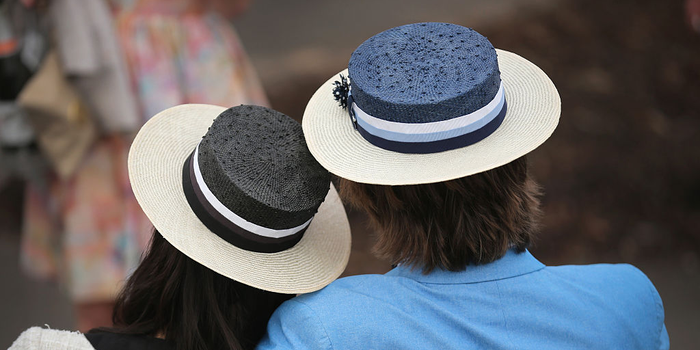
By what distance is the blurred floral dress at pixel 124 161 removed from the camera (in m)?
2.48

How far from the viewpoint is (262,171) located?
47.2 inches

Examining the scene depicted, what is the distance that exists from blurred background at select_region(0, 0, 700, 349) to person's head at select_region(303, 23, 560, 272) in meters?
2.41

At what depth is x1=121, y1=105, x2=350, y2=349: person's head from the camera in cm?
119

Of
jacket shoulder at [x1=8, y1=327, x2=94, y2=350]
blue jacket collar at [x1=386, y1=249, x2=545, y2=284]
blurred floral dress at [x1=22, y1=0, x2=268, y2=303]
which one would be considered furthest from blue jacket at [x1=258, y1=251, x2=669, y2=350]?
blurred floral dress at [x1=22, y1=0, x2=268, y2=303]

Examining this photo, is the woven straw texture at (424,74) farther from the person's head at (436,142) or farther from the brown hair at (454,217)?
the brown hair at (454,217)

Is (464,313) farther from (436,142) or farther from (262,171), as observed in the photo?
(262,171)

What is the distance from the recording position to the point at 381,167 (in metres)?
1.12

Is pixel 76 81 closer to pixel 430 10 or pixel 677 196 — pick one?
pixel 430 10

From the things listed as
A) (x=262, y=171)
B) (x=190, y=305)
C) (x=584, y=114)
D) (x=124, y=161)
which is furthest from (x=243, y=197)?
(x=584, y=114)

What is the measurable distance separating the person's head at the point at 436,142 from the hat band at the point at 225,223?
162 millimetres

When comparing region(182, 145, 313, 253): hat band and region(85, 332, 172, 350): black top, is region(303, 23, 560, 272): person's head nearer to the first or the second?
region(182, 145, 313, 253): hat band

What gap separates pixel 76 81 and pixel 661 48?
3.48 m

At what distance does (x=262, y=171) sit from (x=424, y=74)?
0.32 m

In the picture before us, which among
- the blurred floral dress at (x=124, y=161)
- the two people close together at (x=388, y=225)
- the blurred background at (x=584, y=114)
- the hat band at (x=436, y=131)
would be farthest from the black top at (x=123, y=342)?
the blurred background at (x=584, y=114)
